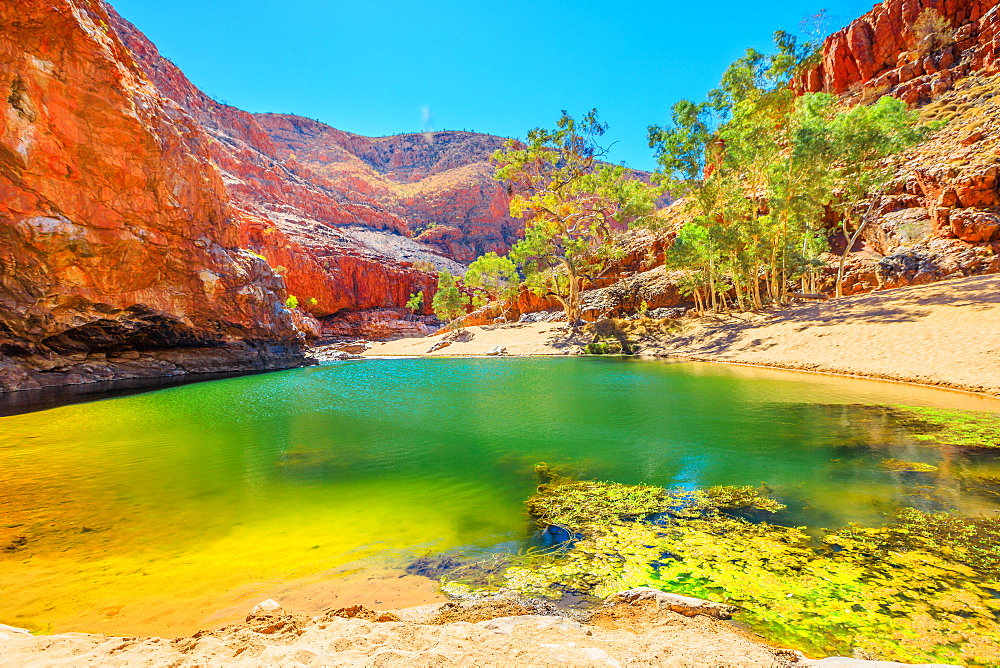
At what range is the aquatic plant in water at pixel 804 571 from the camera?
272 cm

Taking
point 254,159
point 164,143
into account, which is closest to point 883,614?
point 164,143

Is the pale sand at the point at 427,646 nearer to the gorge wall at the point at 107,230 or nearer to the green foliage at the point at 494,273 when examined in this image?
the gorge wall at the point at 107,230

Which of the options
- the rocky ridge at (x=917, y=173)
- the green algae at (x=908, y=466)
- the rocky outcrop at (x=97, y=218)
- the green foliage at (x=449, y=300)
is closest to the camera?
the green algae at (x=908, y=466)

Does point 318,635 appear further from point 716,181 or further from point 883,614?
point 716,181

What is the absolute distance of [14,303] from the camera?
18344 millimetres

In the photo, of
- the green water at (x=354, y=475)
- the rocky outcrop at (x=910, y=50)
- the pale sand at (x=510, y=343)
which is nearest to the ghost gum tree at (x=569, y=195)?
the pale sand at (x=510, y=343)

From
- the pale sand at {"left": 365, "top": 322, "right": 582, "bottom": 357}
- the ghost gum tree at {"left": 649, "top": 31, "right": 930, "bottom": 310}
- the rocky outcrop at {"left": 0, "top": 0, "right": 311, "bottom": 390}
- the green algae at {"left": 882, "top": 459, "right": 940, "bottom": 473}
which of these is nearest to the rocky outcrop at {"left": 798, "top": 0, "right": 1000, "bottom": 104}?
the ghost gum tree at {"left": 649, "top": 31, "right": 930, "bottom": 310}

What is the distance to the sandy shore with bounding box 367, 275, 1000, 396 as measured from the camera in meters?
12.3

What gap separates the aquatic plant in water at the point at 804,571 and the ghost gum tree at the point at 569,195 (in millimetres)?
30809

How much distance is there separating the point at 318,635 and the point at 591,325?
1302 inches

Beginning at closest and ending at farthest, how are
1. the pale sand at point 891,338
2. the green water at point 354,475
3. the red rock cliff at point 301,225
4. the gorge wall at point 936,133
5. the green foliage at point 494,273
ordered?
the green water at point 354,475, the pale sand at point 891,338, the gorge wall at point 936,133, the green foliage at point 494,273, the red rock cliff at point 301,225

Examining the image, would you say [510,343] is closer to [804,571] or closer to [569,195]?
[569,195]

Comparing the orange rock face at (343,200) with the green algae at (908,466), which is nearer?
the green algae at (908,466)

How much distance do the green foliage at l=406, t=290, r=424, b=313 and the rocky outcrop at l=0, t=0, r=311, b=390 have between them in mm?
37321
